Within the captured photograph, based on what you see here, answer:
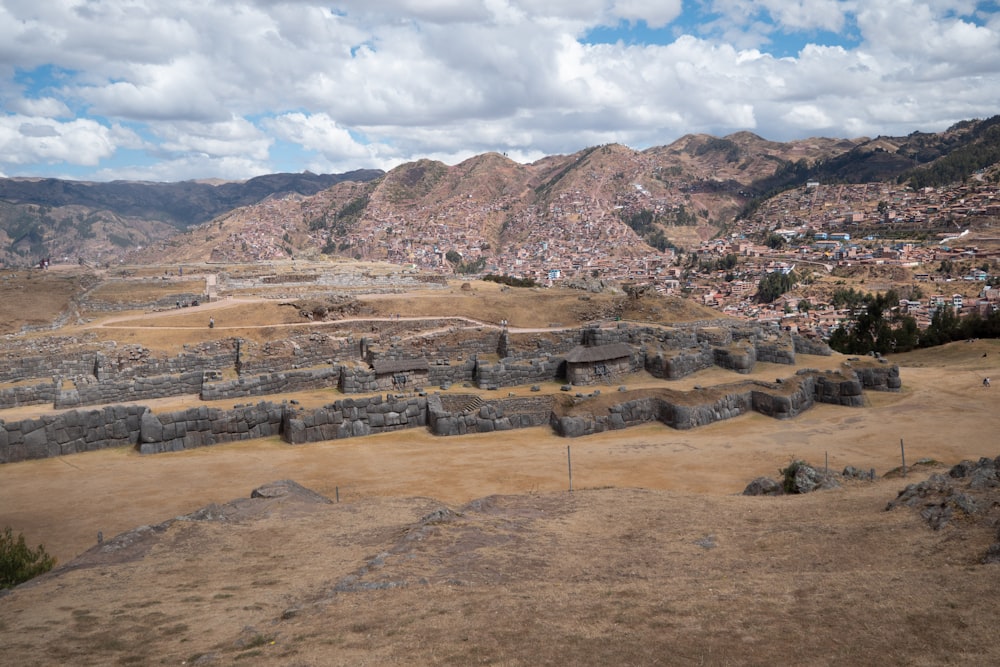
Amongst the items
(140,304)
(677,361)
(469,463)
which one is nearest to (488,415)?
(469,463)

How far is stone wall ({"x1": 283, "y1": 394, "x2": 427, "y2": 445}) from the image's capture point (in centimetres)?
2359

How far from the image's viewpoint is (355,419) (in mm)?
24672

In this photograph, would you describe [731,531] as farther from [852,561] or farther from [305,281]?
[305,281]

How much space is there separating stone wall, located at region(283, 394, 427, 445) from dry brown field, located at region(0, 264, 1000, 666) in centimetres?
209

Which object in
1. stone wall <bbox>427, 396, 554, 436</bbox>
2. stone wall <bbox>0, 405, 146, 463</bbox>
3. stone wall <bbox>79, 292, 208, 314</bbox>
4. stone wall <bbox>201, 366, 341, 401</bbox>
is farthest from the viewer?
stone wall <bbox>79, 292, 208, 314</bbox>

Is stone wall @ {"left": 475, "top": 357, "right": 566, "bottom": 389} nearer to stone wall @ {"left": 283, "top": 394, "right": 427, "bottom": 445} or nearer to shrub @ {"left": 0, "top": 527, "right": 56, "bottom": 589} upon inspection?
stone wall @ {"left": 283, "top": 394, "right": 427, "bottom": 445}

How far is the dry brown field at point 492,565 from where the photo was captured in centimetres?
719

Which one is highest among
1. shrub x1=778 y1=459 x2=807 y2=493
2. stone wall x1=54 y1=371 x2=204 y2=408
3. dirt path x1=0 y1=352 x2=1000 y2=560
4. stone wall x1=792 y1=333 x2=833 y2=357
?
stone wall x1=54 y1=371 x2=204 y2=408

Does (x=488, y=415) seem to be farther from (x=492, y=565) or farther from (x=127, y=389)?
(x=492, y=565)

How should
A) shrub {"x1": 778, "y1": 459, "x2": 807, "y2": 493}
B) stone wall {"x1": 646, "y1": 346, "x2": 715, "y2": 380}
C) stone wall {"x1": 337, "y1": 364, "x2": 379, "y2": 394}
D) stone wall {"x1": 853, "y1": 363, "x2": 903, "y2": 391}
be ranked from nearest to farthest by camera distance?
shrub {"x1": 778, "y1": 459, "x2": 807, "y2": 493}, stone wall {"x1": 337, "y1": 364, "x2": 379, "y2": 394}, stone wall {"x1": 853, "y1": 363, "x2": 903, "y2": 391}, stone wall {"x1": 646, "y1": 346, "x2": 715, "y2": 380}

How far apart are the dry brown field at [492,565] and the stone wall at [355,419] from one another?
6.87ft

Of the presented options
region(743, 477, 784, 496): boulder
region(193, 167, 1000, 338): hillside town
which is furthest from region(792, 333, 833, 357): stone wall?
region(743, 477, 784, 496): boulder

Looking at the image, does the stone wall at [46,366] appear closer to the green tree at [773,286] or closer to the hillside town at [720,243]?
the hillside town at [720,243]

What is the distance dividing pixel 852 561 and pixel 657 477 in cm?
1002
